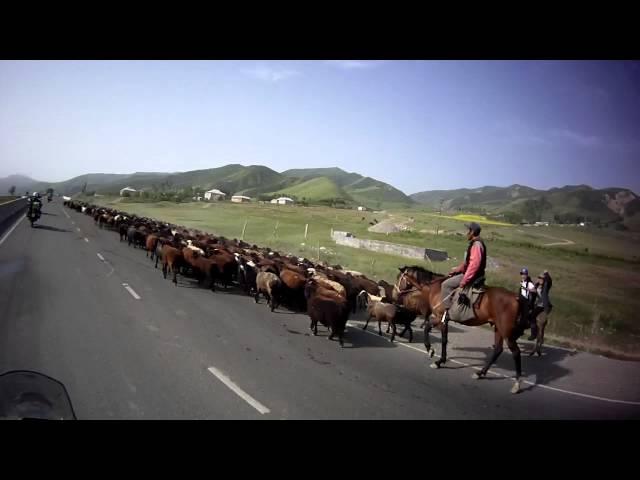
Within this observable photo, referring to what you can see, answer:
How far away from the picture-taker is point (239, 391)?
5.85 metres

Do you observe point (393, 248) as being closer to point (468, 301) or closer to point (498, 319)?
point (468, 301)

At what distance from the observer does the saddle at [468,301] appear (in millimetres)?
7914

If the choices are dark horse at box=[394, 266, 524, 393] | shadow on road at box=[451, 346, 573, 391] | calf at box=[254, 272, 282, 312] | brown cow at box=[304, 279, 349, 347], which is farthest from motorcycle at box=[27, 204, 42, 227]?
shadow on road at box=[451, 346, 573, 391]

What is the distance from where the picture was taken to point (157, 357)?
271 inches

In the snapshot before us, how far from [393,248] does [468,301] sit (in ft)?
73.2

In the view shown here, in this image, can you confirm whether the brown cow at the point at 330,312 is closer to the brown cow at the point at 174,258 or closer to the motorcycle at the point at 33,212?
the brown cow at the point at 174,258

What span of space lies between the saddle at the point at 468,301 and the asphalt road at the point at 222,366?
4.22 feet

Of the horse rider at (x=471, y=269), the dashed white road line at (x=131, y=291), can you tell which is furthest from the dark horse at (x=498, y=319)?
the dashed white road line at (x=131, y=291)

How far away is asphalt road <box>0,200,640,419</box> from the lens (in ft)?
17.9

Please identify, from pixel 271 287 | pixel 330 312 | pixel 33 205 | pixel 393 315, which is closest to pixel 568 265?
pixel 393 315
